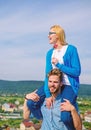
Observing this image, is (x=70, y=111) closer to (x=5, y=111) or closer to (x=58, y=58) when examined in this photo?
(x=58, y=58)

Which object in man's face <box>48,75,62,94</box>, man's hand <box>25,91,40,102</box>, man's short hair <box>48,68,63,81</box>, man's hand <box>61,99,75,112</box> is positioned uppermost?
man's short hair <box>48,68,63,81</box>

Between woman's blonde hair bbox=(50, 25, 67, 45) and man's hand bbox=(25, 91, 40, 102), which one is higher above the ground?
woman's blonde hair bbox=(50, 25, 67, 45)

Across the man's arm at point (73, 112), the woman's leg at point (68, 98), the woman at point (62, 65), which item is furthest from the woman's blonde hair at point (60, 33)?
the man's arm at point (73, 112)

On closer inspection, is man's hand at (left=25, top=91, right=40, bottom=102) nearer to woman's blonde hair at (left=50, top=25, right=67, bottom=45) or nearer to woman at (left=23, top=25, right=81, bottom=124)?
woman at (left=23, top=25, right=81, bottom=124)

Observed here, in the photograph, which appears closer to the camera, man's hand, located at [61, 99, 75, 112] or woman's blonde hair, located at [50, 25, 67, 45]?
man's hand, located at [61, 99, 75, 112]

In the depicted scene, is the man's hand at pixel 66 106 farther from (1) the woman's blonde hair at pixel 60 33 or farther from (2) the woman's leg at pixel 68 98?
(1) the woman's blonde hair at pixel 60 33

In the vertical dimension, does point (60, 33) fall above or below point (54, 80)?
above

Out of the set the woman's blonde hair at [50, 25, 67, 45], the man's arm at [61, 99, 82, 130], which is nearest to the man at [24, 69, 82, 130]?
the man's arm at [61, 99, 82, 130]

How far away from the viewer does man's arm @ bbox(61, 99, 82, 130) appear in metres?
1.35

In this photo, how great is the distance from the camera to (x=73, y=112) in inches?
53.5

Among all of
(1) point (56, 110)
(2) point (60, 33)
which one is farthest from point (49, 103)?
(2) point (60, 33)

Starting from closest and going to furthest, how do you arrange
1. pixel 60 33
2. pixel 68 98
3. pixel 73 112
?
pixel 73 112
pixel 68 98
pixel 60 33

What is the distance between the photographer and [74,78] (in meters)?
1.57

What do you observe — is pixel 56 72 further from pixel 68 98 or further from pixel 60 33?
pixel 60 33
